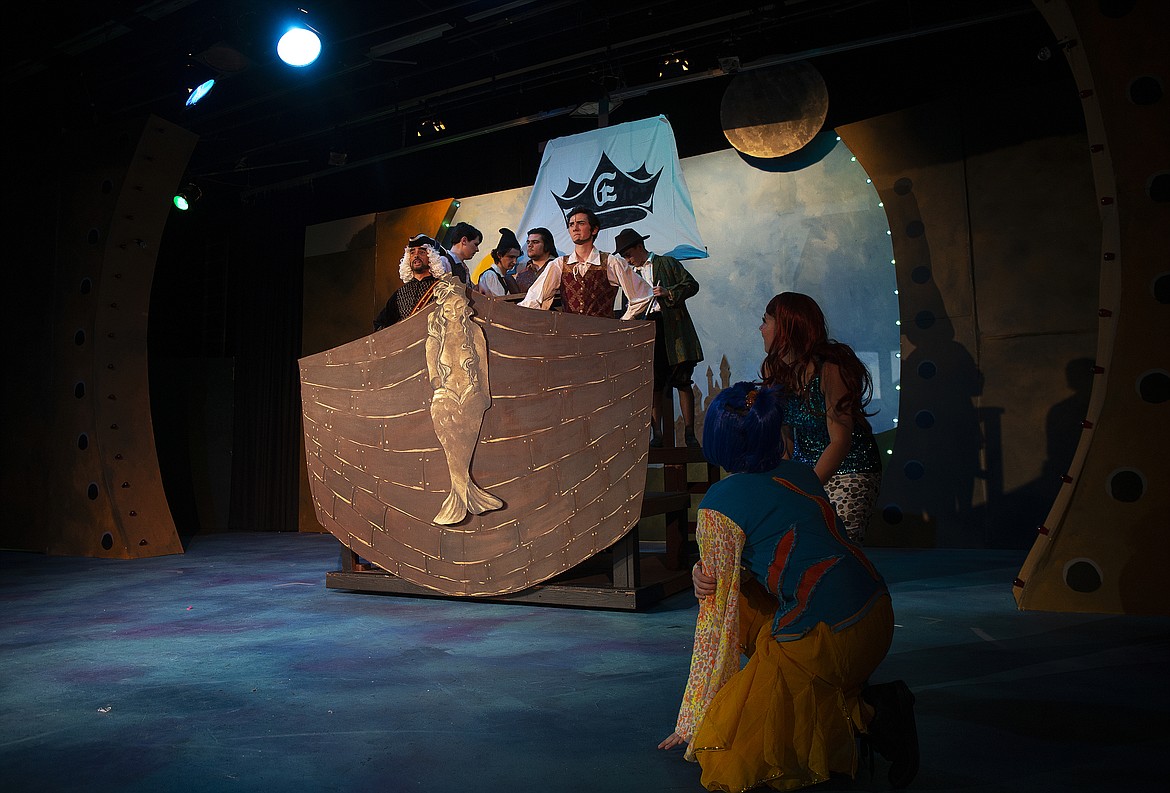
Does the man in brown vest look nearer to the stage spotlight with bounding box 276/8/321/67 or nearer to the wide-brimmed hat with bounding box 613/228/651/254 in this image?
the wide-brimmed hat with bounding box 613/228/651/254

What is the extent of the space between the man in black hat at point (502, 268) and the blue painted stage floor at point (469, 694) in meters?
2.74

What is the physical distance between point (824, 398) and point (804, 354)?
0.14 meters

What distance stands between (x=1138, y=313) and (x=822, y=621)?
2724 millimetres

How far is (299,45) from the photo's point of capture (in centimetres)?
617

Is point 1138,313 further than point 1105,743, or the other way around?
point 1138,313

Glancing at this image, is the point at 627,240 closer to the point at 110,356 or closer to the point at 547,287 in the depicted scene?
the point at 547,287

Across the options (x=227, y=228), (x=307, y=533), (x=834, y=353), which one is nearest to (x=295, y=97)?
(x=227, y=228)

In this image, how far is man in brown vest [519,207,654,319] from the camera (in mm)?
4723

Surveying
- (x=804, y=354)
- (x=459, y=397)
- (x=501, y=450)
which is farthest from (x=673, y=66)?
(x=804, y=354)

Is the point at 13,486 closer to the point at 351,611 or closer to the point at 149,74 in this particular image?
the point at 149,74

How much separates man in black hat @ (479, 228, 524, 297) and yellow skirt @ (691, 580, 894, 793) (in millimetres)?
4628

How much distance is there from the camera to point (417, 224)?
827cm

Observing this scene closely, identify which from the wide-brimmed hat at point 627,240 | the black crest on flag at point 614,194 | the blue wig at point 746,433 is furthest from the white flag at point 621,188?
the blue wig at point 746,433

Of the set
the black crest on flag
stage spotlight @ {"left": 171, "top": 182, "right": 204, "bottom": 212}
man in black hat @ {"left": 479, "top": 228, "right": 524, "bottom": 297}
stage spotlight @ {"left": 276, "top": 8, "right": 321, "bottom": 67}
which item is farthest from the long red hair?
stage spotlight @ {"left": 171, "top": 182, "right": 204, "bottom": 212}
